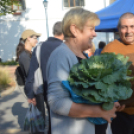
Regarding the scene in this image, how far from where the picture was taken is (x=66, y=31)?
169 cm

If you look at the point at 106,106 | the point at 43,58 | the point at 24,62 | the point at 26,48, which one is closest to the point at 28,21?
the point at 26,48

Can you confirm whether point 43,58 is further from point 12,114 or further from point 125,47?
point 12,114

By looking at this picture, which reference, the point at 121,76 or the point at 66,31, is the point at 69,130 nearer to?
the point at 121,76

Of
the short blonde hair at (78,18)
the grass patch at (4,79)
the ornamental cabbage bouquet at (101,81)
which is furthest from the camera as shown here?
the grass patch at (4,79)

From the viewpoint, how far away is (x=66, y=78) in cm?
150

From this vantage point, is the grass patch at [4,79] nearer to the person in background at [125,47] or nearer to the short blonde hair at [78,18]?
the person in background at [125,47]

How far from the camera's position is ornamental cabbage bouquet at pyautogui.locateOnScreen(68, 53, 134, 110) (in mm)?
1403

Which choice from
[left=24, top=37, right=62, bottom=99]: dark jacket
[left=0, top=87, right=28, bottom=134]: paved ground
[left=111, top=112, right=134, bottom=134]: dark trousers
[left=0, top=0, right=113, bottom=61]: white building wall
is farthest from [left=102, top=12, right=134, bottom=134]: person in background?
[left=0, top=0, right=113, bottom=61]: white building wall

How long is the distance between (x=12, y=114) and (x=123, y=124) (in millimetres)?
3901

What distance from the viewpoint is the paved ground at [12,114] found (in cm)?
460

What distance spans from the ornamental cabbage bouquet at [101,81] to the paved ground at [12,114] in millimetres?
3109

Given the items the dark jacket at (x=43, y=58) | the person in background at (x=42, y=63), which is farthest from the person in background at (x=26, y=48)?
the dark jacket at (x=43, y=58)

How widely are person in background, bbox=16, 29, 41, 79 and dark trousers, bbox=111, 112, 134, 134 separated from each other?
1.74 meters

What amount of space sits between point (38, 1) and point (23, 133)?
1717 centimetres
